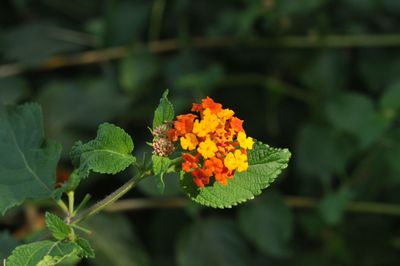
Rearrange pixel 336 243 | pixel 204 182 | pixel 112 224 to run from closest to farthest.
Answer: pixel 204 182
pixel 112 224
pixel 336 243

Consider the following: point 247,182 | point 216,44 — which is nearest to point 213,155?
point 247,182

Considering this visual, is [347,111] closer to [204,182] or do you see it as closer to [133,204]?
[133,204]

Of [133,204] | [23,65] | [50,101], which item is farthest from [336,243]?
[23,65]

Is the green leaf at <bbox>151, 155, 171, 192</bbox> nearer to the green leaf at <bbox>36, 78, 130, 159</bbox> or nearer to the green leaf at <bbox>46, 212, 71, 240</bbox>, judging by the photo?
the green leaf at <bbox>46, 212, 71, 240</bbox>

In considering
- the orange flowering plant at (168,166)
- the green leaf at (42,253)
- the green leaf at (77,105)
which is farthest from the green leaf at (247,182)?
the green leaf at (77,105)

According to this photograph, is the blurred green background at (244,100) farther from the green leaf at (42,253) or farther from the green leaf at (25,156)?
the green leaf at (42,253)

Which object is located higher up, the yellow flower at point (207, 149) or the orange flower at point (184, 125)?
the orange flower at point (184, 125)

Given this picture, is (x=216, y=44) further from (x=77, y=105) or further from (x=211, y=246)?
(x=211, y=246)
